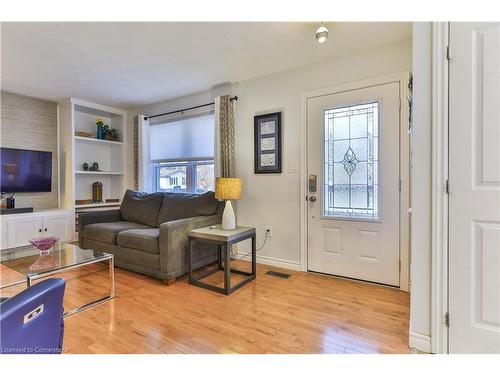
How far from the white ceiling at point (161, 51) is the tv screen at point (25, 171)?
92 centimetres

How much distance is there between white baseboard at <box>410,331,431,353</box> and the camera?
5.06ft

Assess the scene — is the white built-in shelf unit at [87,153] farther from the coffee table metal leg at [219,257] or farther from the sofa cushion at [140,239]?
the coffee table metal leg at [219,257]

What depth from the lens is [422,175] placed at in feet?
5.07

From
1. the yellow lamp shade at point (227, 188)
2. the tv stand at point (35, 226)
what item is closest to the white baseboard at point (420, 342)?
the yellow lamp shade at point (227, 188)

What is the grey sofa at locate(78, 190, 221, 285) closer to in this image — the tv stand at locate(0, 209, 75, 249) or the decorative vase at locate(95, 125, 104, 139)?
the tv stand at locate(0, 209, 75, 249)

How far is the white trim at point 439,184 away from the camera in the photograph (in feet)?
4.86

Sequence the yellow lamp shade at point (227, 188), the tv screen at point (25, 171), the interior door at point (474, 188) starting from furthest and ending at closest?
1. the tv screen at point (25, 171)
2. the yellow lamp shade at point (227, 188)
3. the interior door at point (474, 188)

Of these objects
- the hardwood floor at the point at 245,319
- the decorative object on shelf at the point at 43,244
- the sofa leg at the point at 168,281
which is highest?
the decorative object on shelf at the point at 43,244

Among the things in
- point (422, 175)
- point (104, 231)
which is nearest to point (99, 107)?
point (104, 231)

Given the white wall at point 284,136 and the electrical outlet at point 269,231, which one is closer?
the white wall at point 284,136
